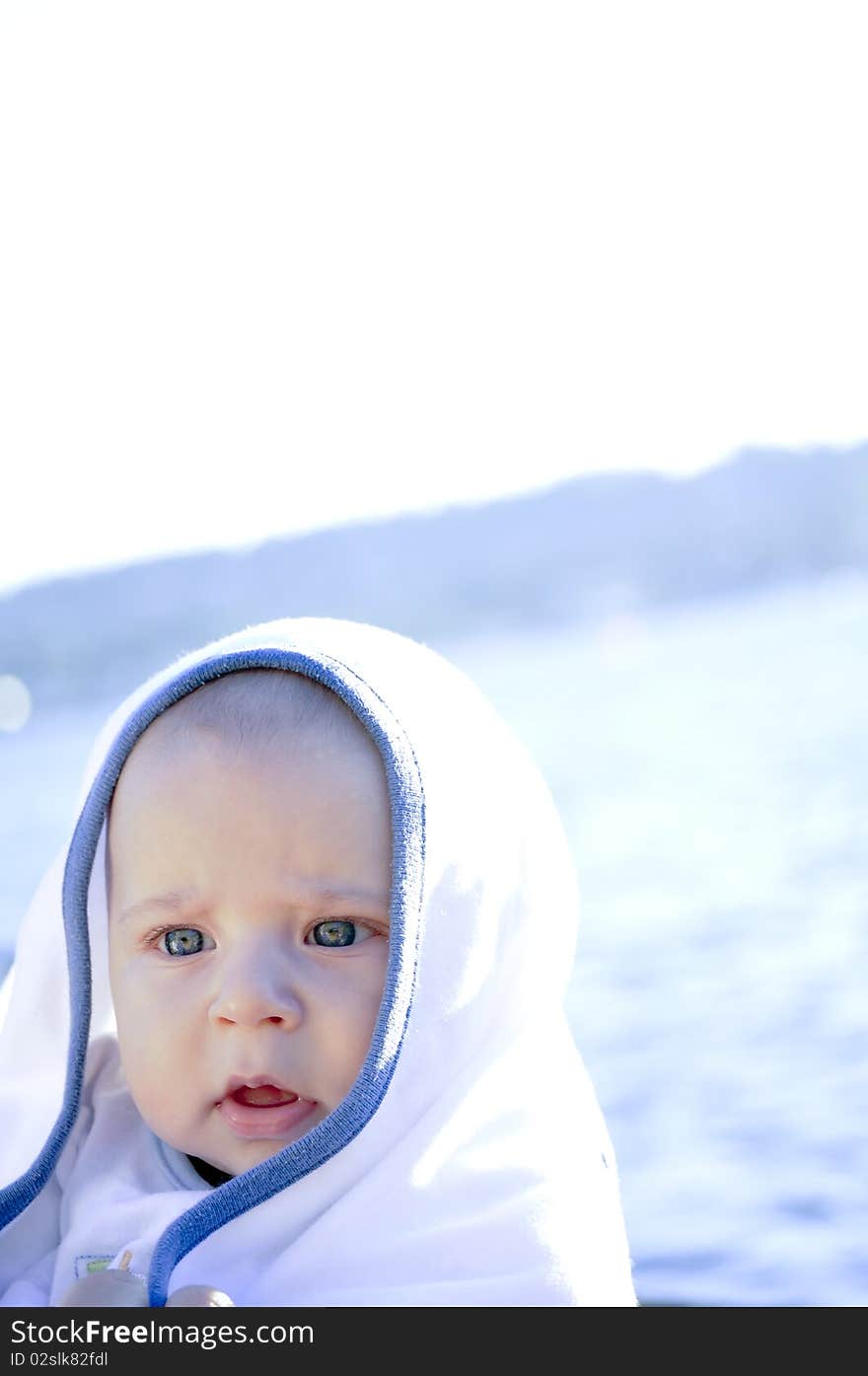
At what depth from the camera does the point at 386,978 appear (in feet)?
4.88

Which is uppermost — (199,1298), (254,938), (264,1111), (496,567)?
(496,567)

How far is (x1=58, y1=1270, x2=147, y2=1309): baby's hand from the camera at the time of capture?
1.35 m

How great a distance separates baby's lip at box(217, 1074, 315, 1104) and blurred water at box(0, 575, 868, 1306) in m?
1.45

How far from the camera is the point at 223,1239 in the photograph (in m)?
1.46

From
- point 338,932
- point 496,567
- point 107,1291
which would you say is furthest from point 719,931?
point 496,567

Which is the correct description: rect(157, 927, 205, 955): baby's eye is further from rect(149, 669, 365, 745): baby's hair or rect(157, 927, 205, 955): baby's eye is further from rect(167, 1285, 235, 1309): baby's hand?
rect(167, 1285, 235, 1309): baby's hand

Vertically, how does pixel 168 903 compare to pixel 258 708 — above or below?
below

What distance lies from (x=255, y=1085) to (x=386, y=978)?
6.1 inches

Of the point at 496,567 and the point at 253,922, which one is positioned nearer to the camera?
the point at 253,922

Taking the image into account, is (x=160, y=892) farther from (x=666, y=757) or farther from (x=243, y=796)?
(x=666, y=757)

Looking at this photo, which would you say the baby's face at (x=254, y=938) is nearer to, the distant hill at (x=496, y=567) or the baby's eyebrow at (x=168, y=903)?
the baby's eyebrow at (x=168, y=903)

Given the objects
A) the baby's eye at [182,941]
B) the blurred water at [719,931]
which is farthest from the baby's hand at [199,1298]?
the blurred water at [719,931]

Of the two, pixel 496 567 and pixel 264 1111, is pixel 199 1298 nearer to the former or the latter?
pixel 264 1111

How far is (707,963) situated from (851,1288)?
173 centimetres
